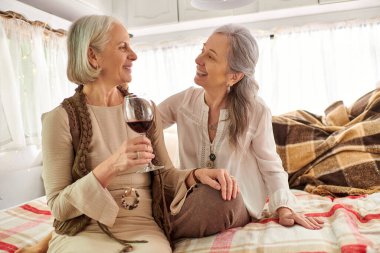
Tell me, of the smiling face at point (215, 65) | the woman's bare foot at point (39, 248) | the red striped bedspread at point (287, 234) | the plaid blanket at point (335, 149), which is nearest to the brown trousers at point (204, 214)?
the red striped bedspread at point (287, 234)

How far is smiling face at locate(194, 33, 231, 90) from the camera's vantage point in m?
1.69

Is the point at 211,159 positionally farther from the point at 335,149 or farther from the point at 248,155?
the point at 335,149

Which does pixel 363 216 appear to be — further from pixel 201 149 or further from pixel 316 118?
pixel 316 118

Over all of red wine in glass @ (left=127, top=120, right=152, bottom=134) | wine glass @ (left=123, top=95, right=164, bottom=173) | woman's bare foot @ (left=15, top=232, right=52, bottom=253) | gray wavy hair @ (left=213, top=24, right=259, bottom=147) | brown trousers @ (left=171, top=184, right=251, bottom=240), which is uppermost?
gray wavy hair @ (left=213, top=24, right=259, bottom=147)

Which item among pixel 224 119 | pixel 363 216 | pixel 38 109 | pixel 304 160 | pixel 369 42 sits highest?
pixel 369 42

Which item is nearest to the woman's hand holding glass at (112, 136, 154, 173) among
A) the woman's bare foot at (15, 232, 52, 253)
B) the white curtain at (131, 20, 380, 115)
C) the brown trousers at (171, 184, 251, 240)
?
the brown trousers at (171, 184, 251, 240)

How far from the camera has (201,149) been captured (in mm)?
1654

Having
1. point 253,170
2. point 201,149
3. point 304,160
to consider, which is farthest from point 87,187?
point 304,160

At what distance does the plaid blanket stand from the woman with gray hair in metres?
0.62

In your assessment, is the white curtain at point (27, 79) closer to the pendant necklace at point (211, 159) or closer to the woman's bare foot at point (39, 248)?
the woman's bare foot at point (39, 248)

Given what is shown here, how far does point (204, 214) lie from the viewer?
1288mm

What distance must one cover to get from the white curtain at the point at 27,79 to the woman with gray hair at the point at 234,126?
131cm

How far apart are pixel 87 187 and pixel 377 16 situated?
3353 millimetres

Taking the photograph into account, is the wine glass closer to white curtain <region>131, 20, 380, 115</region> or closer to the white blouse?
the white blouse
